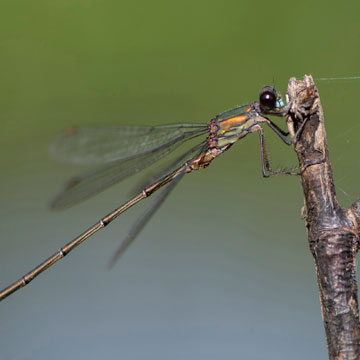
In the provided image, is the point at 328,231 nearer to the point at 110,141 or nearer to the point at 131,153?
the point at 131,153

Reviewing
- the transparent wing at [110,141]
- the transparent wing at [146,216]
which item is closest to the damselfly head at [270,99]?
the transparent wing at [110,141]

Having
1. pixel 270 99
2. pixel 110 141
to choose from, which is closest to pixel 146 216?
pixel 110 141

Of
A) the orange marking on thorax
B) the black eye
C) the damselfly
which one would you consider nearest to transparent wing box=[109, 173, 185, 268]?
the damselfly

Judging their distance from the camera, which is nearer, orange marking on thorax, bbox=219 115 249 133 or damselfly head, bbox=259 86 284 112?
damselfly head, bbox=259 86 284 112

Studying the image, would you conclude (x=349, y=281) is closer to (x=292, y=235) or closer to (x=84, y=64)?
(x=292, y=235)

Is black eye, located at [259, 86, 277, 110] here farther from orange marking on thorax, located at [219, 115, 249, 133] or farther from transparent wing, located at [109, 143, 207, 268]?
transparent wing, located at [109, 143, 207, 268]
